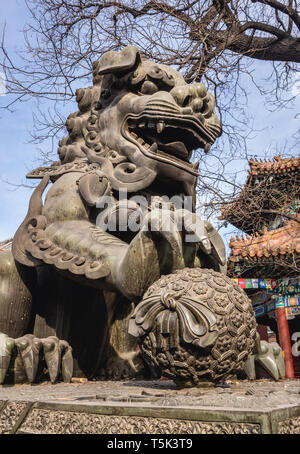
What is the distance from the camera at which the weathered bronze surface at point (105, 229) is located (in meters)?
2.03

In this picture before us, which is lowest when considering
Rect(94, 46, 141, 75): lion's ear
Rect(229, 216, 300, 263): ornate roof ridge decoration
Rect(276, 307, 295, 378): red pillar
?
Rect(276, 307, 295, 378): red pillar

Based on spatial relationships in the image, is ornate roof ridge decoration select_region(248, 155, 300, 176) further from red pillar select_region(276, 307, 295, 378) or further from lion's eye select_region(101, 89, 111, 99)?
lion's eye select_region(101, 89, 111, 99)

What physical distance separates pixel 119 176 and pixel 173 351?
122 cm

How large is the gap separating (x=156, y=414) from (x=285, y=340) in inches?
319

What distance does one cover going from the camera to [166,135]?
2.54m

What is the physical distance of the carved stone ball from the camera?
1.49m

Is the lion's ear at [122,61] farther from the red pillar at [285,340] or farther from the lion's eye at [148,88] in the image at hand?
the red pillar at [285,340]

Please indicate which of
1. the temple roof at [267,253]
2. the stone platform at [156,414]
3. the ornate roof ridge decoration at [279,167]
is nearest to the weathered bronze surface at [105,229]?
the stone platform at [156,414]

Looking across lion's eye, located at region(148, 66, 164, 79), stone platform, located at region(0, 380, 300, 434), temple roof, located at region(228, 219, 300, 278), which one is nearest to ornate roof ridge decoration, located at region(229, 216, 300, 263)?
temple roof, located at region(228, 219, 300, 278)

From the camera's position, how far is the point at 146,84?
2539 millimetres

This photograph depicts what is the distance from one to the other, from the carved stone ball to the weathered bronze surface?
295 millimetres

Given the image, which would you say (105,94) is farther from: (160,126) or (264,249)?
(264,249)
